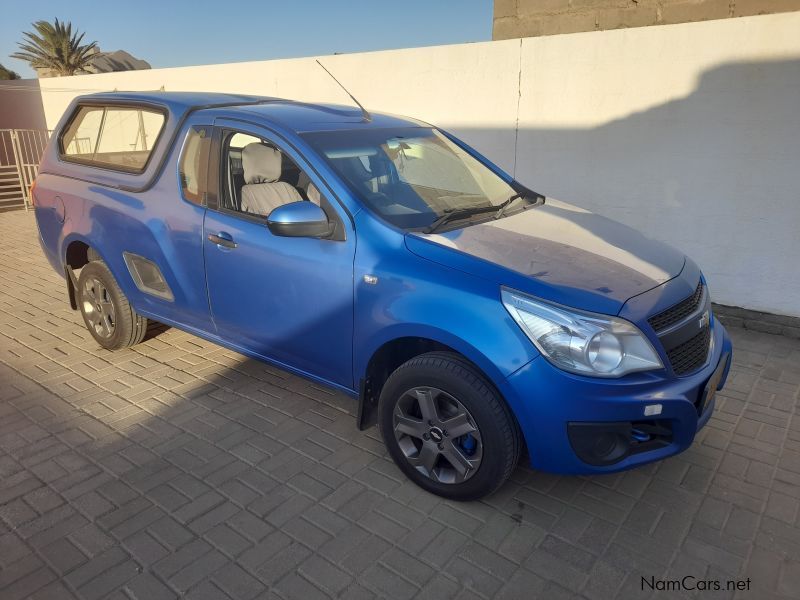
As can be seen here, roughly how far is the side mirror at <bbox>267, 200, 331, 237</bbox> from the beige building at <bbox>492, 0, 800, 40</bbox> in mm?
5009

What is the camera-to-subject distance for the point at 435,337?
266cm

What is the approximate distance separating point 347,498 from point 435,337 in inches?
37.1

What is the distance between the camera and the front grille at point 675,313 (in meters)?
2.56

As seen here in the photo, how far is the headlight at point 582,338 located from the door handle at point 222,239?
1.73m

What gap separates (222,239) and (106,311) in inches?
66.6

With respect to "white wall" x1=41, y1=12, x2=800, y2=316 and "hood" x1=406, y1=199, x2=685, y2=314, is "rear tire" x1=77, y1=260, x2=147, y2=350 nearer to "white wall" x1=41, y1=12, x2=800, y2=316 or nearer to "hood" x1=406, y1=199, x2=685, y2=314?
"hood" x1=406, y1=199, x2=685, y2=314

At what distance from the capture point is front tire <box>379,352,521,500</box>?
8.52 feet

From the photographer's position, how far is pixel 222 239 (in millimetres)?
3398

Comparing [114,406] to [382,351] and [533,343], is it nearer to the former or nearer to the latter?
[382,351]

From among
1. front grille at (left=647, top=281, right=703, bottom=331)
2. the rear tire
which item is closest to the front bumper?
front grille at (left=647, top=281, right=703, bottom=331)

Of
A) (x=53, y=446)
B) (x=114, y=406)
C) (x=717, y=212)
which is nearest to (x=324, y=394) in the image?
(x=114, y=406)

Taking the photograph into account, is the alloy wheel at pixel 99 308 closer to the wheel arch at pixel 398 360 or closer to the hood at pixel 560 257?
the wheel arch at pixel 398 360

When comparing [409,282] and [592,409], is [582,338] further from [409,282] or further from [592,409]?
[409,282]

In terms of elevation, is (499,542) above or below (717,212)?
below
